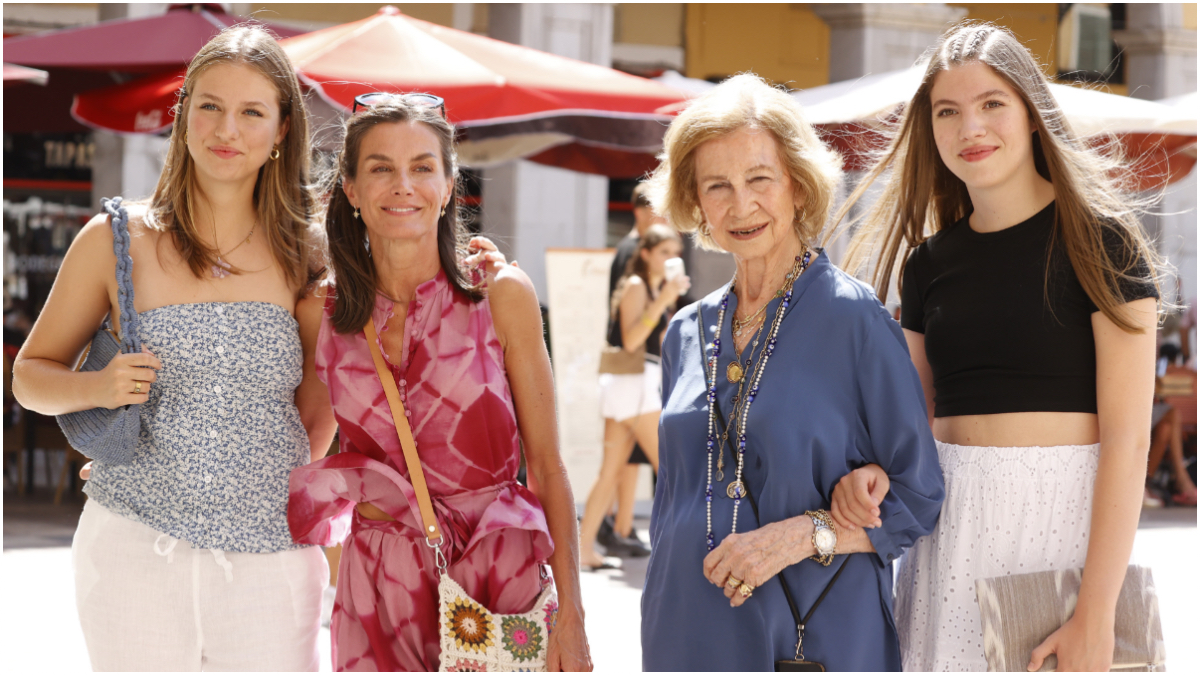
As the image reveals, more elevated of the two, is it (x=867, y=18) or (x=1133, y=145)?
(x=867, y=18)

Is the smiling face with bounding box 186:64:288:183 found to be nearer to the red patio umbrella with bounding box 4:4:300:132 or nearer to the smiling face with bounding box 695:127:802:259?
the smiling face with bounding box 695:127:802:259

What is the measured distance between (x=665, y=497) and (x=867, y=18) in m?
9.39

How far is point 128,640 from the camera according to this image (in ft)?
7.66

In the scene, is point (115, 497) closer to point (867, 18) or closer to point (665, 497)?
point (665, 497)

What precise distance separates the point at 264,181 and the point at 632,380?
4307 mm

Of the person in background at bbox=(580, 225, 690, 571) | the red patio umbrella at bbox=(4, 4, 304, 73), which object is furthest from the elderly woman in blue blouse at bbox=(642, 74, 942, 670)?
the red patio umbrella at bbox=(4, 4, 304, 73)

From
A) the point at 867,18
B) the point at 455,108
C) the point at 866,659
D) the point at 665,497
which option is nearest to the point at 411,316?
the point at 665,497

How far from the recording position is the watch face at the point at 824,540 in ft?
6.64

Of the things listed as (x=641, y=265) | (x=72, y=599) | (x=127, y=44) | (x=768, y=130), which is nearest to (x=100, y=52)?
(x=127, y=44)

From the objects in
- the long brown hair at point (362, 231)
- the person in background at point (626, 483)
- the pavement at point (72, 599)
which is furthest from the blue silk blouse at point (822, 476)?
the person in background at point (626, 483)

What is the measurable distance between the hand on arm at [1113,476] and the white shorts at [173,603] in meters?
1.59

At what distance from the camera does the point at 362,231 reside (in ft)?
8.04

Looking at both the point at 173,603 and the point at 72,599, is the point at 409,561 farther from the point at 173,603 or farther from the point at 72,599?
the point at 72,599

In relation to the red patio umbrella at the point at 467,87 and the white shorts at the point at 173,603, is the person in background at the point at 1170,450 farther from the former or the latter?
the white shorts at the point at 173,603
